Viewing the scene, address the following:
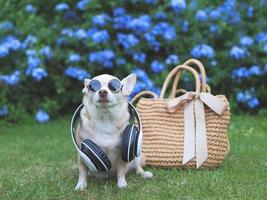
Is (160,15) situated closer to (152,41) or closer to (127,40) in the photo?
(152,41)

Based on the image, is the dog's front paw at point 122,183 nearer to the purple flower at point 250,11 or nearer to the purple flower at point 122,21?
the purple flower at point 122,21

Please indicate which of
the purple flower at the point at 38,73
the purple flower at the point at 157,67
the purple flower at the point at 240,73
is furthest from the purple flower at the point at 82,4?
the purple flower at the point at 240,73

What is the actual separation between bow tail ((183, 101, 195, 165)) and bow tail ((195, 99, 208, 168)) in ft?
0.10

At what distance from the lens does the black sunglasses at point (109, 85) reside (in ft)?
11.0

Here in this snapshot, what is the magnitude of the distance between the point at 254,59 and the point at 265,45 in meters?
0.22

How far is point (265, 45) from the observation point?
6.59 metres

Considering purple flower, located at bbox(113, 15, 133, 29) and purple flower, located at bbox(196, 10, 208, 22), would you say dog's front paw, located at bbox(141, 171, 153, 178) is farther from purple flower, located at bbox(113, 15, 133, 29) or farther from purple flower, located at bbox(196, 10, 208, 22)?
purple flower, located at bbox(196, 10, 208, 22)

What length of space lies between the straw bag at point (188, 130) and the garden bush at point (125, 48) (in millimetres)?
2357

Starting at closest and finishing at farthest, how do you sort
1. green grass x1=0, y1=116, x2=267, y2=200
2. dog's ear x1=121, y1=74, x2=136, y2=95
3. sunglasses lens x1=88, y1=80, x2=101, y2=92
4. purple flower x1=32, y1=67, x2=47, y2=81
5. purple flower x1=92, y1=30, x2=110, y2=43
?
1. green grass x1=0, y1=116, x2=267, y2=200
2. sunglasses lens x1=88, y1=80, x2=101, y2=92
3. dog's ear x1=121, y1=74, x2=136, y2=95
4. purple flower x1=32, y1=67, x2=47, y2=81
5. purple flower x1=92, y1=30, x2=110, y2=43

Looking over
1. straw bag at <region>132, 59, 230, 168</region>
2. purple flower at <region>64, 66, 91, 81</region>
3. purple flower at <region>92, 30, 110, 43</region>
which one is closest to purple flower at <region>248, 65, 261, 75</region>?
purple flower at <region>92, 30, 110, 43</region>

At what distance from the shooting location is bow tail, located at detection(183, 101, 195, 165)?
391 cm

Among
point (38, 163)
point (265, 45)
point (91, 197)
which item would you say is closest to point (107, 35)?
point (265, 45)

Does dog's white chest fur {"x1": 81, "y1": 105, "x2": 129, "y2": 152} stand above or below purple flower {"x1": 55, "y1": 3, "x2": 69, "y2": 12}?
above

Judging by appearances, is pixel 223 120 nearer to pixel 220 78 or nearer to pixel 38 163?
pixel 38 163
